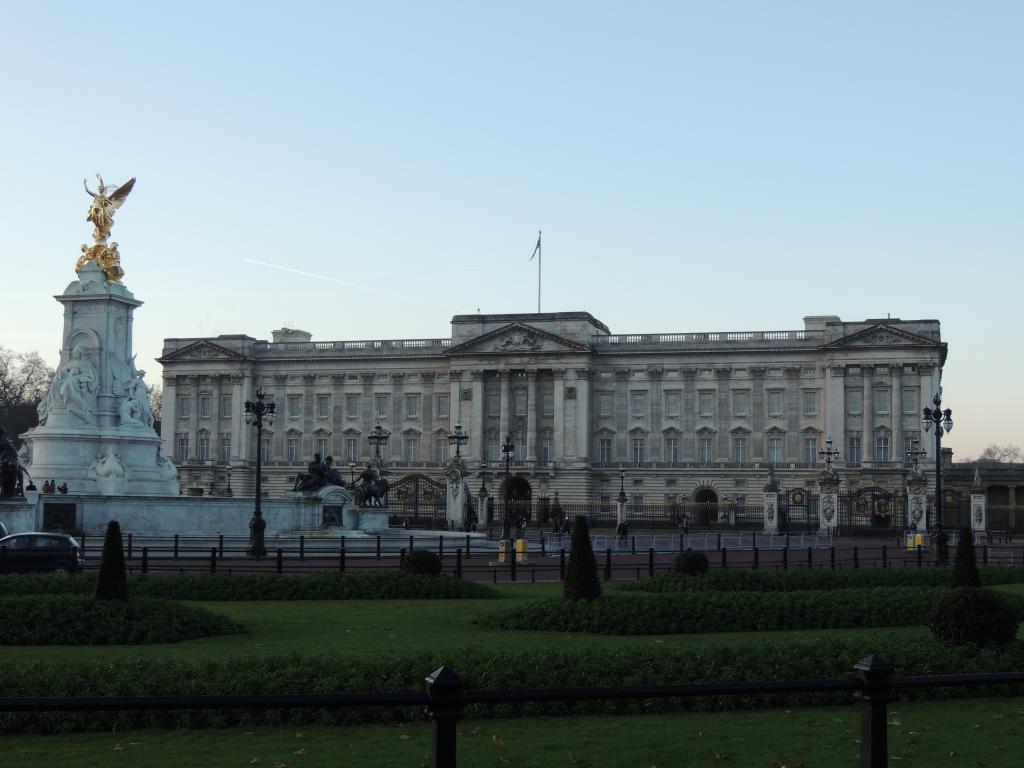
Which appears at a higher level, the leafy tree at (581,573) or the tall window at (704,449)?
the tall window at (704,449)

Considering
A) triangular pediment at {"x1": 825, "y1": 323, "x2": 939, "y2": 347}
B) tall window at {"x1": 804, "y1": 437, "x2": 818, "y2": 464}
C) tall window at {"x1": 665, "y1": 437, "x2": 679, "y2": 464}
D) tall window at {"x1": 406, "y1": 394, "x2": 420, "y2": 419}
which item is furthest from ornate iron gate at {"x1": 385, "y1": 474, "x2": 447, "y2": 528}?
triangular pediment at {"x1": 825, "y1": 323, "x2": 939, "y2": 347}

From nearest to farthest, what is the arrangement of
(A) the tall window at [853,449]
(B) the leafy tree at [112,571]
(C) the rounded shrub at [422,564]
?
(B) the leafy tree at [112,571] → (C) the rounded shrub at [422,564] → (A) the tall window at [853,449]

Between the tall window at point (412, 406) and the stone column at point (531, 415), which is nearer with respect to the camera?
the stone column at point (531, 415)

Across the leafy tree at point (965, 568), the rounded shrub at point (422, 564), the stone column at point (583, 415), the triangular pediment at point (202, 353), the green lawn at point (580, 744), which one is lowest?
the green lawn at point (580, 744)

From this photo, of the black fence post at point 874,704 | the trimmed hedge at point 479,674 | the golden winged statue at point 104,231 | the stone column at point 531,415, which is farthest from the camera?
the stone column at point 531,415

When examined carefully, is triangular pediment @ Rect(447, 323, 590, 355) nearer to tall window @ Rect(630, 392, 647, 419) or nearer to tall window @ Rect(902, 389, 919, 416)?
tall window @ Rect(630, 392, 647, 419)

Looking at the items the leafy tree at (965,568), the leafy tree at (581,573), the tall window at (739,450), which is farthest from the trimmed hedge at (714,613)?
the tall window at (739,450)

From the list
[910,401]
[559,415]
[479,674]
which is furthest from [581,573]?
[559,415]

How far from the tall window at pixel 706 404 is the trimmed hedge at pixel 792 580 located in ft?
233

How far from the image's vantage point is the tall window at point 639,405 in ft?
345

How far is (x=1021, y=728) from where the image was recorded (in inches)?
532

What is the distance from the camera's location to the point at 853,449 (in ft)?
324

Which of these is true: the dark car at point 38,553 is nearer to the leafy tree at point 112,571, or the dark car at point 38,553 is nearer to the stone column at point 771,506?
the leafy tree at point 112,571

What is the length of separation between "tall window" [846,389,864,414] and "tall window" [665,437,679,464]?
1390 centimetres
